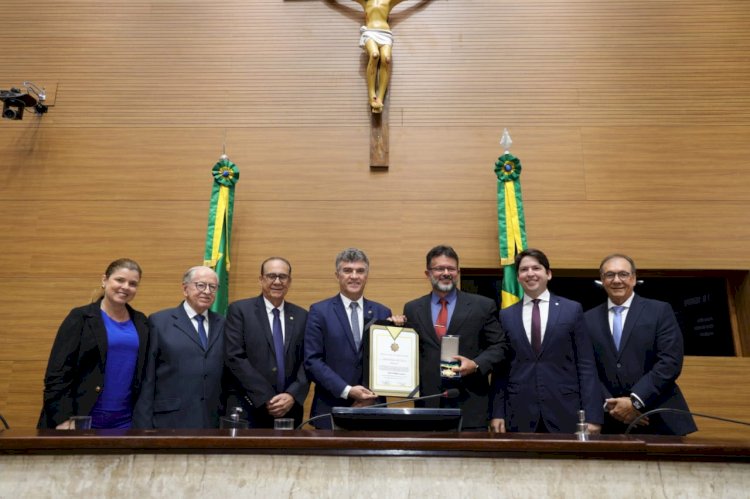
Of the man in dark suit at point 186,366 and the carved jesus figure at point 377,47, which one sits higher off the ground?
the carved jesus figure at point 377,47

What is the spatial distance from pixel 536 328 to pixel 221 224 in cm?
212

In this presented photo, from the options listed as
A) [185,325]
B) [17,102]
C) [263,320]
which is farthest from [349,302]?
[17,102]

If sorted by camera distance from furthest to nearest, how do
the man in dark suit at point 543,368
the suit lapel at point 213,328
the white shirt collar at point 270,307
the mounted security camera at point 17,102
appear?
the mounted security camera at point 17,102
the white shirt collar at point 270,307
the suit lapel at point 213,328
the man in dark suit at point 543,368

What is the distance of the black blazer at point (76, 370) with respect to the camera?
2.48 metres

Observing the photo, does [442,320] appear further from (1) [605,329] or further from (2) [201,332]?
(2) [201,332]

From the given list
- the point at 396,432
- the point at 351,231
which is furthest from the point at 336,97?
the point at 396,432

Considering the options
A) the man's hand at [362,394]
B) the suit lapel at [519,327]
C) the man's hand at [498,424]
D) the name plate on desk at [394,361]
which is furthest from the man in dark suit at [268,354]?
the suit lapel at [519,327]

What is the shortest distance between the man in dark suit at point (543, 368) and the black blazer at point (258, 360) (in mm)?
904

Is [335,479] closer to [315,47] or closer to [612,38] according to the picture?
[315,47]

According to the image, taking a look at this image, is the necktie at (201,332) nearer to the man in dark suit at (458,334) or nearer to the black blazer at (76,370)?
the black blazer at (76,370)

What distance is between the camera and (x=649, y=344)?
2719 mm

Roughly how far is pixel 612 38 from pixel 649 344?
8.63ft

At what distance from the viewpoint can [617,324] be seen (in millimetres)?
2836

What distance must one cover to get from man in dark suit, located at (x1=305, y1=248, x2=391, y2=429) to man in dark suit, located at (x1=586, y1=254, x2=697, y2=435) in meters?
1.04
